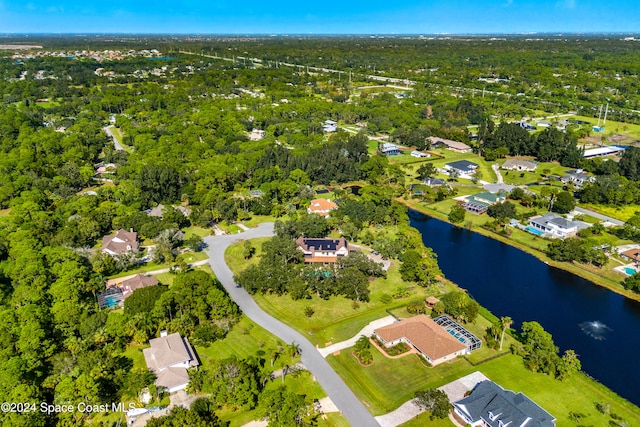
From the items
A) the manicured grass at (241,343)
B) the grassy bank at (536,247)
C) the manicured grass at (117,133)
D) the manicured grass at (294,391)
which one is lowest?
the manicured grass at (294,391)

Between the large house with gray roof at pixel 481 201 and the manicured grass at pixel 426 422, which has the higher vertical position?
the large house with gray roof at pixel 481 201

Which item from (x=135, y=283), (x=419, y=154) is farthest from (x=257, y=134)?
(x=135, y=283)

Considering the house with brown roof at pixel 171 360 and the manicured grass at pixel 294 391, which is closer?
the manicured grass at pixel 294 391

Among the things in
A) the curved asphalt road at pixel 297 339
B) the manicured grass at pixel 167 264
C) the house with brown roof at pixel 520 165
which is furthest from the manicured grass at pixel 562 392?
the house with brown roof at pixel 520 165

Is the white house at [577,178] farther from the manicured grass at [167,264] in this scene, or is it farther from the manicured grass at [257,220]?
the manicured grass at [167,264]

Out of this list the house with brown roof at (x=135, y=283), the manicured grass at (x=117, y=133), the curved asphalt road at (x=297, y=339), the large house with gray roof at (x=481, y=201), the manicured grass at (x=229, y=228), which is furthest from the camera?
the manicured grass at (x=117, y=133)

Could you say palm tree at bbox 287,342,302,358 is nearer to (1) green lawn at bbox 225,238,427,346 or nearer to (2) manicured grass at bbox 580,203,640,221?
(1) green lawn at bbox 225,238,427,346

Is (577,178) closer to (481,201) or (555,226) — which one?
(481,201)

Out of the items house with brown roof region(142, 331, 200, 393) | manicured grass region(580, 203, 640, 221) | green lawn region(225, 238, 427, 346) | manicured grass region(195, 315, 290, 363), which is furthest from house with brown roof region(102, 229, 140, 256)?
manicured grass region(580, 203, 640, 221)

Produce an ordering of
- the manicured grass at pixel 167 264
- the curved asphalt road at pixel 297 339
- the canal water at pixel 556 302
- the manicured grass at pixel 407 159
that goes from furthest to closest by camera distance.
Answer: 1. the manicured grass at pixel 407 159
2. the manicured grass at pixel 167 264
3. the canal water at pixel 556 302
4. the curved asphalt road at pixel 297 339
